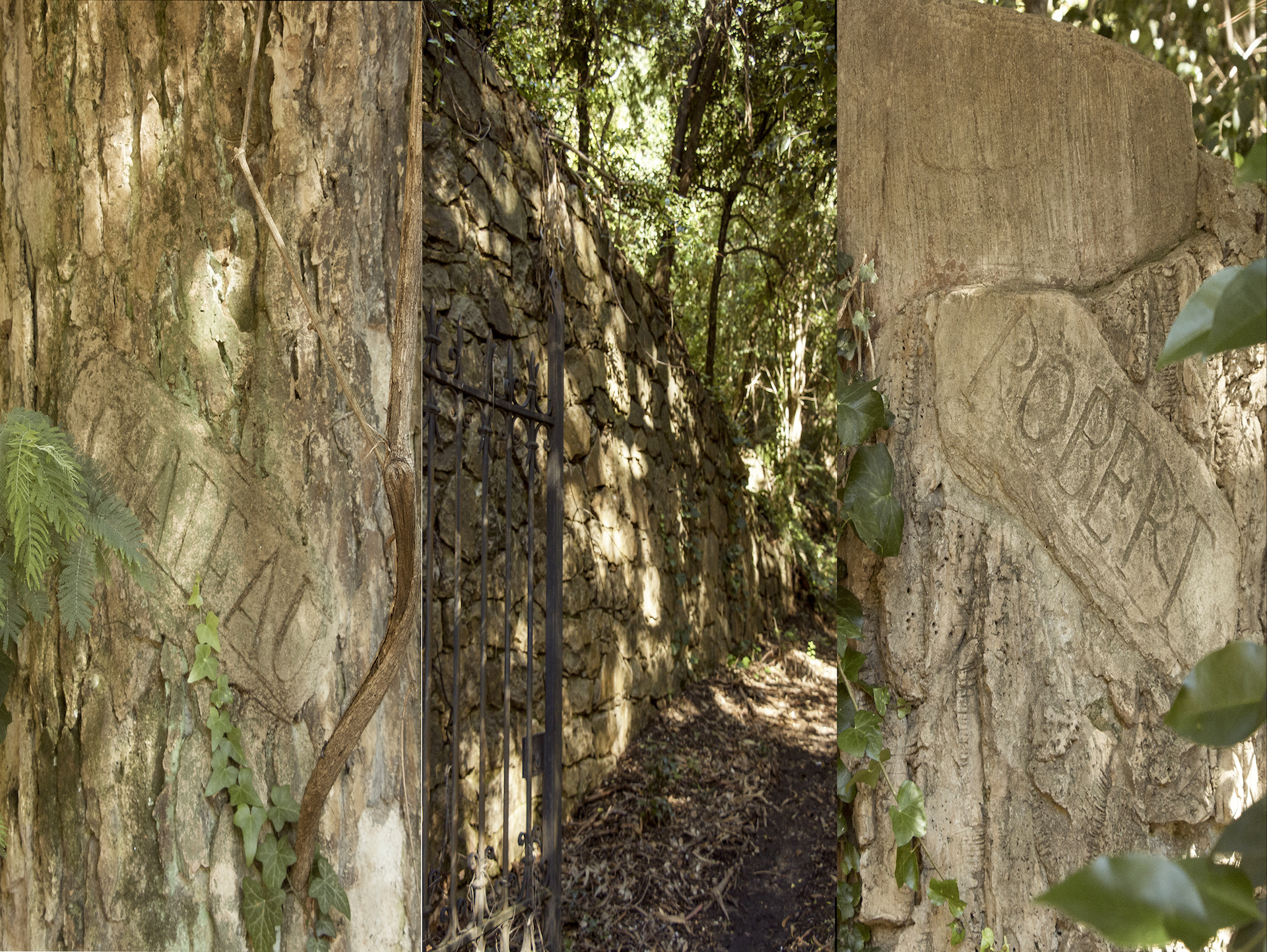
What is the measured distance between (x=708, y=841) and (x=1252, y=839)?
3356 millimetres

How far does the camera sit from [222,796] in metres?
1.36

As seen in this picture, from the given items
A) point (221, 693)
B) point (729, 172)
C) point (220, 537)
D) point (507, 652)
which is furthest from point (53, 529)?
point (729, 172)

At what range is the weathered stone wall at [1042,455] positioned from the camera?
147 cm

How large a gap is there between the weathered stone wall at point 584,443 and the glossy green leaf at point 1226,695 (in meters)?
2.13

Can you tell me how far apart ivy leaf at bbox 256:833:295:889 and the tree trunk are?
0.04 meters

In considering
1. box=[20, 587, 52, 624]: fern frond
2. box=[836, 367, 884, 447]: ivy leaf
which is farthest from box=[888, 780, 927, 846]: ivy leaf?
box=[20, 587, 52, 624]: fern frond

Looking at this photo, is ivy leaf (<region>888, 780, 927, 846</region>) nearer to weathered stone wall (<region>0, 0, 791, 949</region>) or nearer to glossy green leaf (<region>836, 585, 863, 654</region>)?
glossy green leaf (<region>836, 585, 863, 654</region>)

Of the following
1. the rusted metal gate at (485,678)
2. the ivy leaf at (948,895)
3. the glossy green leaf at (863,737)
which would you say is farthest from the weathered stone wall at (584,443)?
the ivy leaf at (948,895)

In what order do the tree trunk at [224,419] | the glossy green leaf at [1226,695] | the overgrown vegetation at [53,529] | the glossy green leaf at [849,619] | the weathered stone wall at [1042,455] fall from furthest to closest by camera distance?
the glossy green leaf at [849,619] < the weathered stone wall at [1042,455] < the tree trunk at [224,419] < the overgrown vegetation at [53,529] < the glossy green leaf at [1226,695]

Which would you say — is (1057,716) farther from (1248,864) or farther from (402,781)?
(402,781)

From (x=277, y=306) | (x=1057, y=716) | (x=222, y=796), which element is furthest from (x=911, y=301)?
(x=222, y=796)

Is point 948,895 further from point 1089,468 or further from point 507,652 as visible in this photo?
Result: point 507,652

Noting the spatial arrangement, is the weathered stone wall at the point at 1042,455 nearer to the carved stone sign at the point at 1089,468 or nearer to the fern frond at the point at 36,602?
the carved stone sign at the point at 1089,468

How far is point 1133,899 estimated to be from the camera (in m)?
0.48
